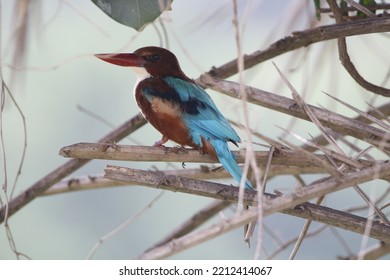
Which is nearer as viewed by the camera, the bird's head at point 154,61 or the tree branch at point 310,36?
the tree branch at point 310,36

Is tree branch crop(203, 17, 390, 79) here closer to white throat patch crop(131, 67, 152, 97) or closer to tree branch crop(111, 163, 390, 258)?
white throat patch crop(131, 67, 152, 97)

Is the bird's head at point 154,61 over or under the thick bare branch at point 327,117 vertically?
over

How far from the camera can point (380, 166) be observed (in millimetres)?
1101

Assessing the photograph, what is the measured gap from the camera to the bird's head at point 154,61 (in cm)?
166

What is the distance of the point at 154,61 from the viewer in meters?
A: 1.68

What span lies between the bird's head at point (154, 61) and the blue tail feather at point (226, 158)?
259 mm

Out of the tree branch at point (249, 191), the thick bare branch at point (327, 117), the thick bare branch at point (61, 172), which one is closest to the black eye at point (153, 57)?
the thick bare branch at point (61, 172)

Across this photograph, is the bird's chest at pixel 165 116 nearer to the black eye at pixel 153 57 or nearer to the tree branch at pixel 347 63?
the black eye at pixel 153 57

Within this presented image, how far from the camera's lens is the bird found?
154 centimetres
